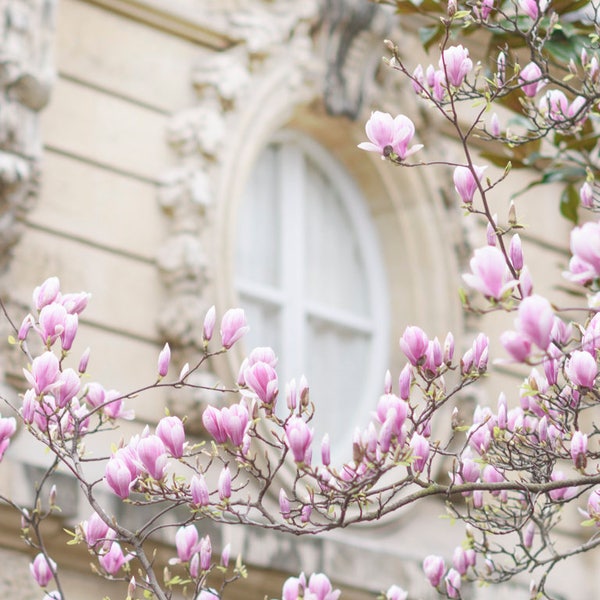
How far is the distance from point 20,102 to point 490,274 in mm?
4623

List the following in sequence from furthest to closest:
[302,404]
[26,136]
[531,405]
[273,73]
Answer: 1. [273,73]
2. [26,136]
3. [531,405]
4. [302,404]

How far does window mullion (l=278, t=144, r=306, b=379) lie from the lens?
8148 mm

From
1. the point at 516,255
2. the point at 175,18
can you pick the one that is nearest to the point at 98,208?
the point at 175,18

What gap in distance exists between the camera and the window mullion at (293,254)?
26.7 feet

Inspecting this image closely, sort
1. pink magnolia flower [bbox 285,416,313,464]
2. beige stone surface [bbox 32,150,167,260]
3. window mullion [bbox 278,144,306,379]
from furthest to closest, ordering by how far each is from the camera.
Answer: window mullion [bbox 278,144,306,379] < beige stone surface [bbox 32,150,167,260] < pink magnolia flower [bbox 285,416,313,464]

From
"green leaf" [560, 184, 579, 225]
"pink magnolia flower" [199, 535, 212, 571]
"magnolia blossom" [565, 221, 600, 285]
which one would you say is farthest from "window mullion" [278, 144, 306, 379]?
"magnolia blossom" [565, 221, 600, 285]

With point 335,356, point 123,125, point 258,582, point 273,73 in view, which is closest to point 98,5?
point 123,125

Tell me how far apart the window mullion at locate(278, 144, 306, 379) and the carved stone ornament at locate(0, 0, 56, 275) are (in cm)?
226

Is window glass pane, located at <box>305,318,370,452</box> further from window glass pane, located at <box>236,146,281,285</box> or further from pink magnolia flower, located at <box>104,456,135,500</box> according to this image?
pink magnolia flower, located at <box>104,456,135,500</box>

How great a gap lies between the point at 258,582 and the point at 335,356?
6.46ft

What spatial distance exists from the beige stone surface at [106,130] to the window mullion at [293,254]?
1.17 meters

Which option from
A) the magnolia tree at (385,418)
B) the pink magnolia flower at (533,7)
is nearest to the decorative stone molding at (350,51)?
the magnolia tree at (385,418)

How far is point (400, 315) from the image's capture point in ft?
28.9

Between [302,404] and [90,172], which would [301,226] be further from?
[302,404]
